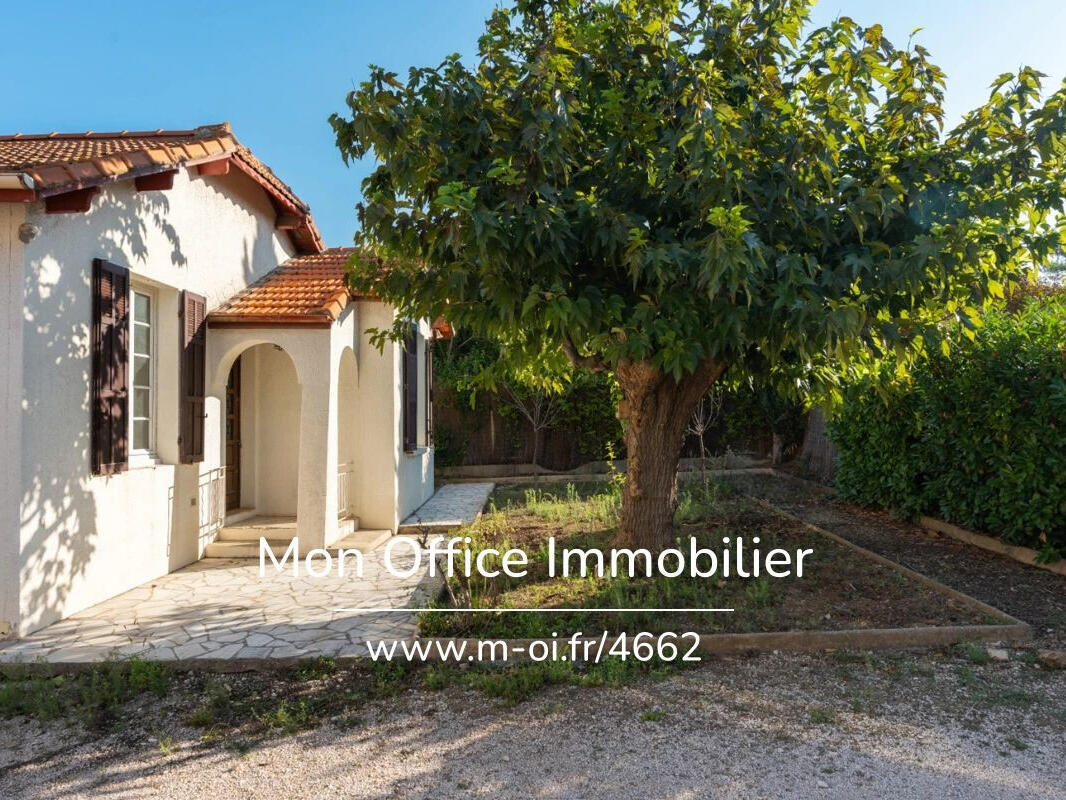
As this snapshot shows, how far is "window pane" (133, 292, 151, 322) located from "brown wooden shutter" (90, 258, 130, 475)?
538 mm

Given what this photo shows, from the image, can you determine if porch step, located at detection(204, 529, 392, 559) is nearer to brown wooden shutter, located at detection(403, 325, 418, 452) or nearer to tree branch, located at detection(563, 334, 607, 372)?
brown wooden shutter, located at detection(403, 325, 418, 452)

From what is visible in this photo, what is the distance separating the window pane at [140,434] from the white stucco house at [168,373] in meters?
0.02

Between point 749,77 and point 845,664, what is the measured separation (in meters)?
4.26

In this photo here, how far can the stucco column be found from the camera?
26.2 feet

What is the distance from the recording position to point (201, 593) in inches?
259

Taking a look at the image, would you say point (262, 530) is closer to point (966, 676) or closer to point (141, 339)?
point (141, 339)

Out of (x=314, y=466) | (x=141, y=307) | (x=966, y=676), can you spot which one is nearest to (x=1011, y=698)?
(x=966, y=676)

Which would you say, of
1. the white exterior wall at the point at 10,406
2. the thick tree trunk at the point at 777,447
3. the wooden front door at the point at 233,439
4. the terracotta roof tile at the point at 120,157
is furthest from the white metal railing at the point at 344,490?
the thick tree trunk at the point at 777,447

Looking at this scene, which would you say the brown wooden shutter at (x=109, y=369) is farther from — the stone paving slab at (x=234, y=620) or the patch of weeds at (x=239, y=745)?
the patch of weeds at (x=239, y=745)

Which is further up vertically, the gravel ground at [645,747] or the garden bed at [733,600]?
the garden bed at [733,600]

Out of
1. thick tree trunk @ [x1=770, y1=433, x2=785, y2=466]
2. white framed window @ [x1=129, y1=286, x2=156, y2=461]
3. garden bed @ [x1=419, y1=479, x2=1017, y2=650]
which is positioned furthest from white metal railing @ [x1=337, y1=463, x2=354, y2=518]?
thick tree trunk @ [x1=770, y1=433, x2=785, y2=466]

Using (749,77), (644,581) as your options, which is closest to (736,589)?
(644,581)

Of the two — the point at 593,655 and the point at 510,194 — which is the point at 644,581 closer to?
the point at 593,655

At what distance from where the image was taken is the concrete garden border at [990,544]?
684cm
